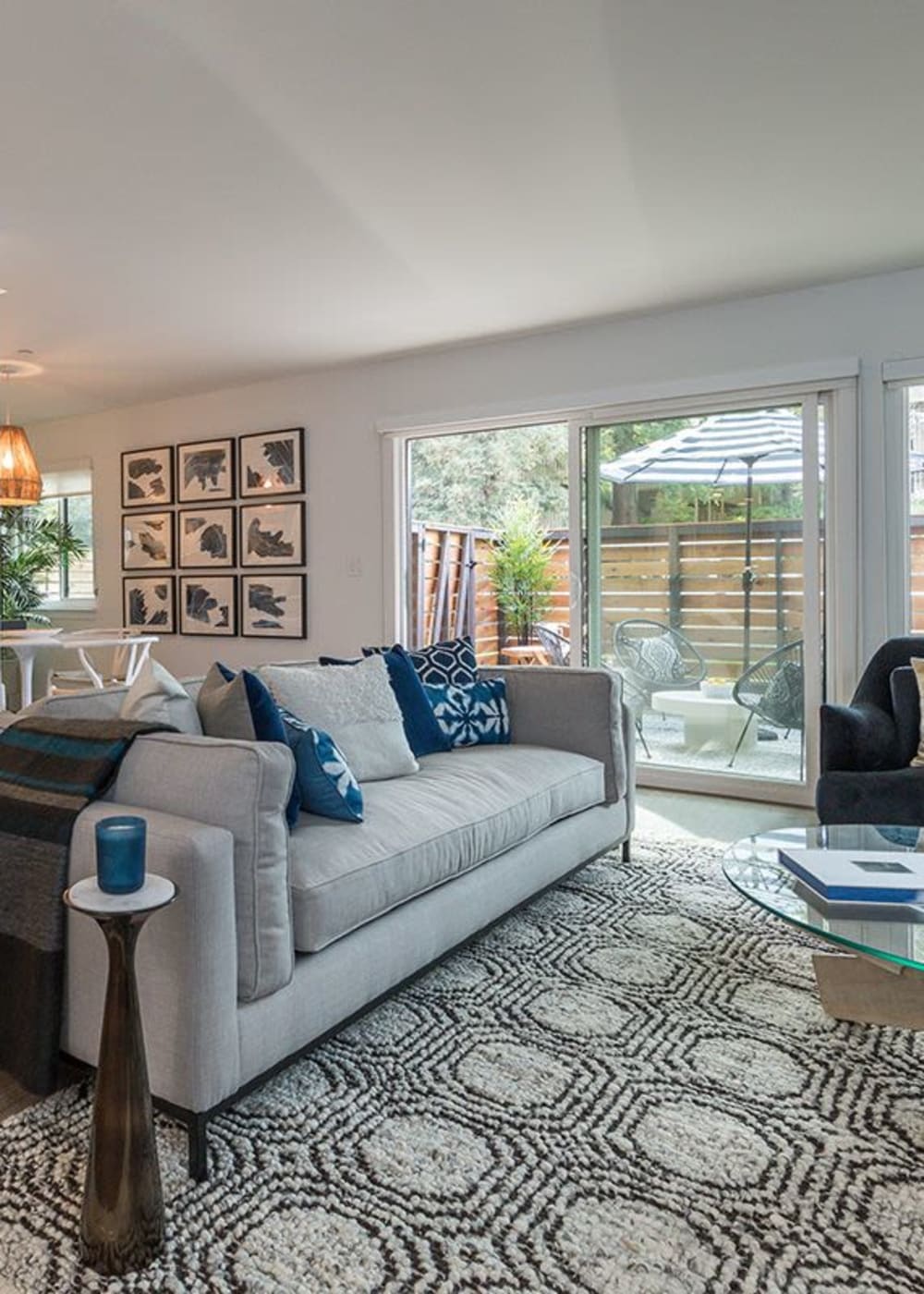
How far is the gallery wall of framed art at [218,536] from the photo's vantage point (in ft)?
18.1

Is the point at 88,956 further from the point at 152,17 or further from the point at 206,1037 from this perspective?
the point at 152,17

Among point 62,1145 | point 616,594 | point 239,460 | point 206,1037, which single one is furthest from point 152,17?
point 239,460

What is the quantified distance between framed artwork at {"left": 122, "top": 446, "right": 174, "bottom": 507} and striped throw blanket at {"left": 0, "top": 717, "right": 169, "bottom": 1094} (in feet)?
15.2

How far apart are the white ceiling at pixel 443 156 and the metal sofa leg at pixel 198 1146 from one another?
234 cm

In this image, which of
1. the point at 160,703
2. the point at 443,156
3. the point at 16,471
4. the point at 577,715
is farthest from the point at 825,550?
the point at 16,471

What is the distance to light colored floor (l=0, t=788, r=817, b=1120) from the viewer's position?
3615mm

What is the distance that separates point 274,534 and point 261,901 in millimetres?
4273

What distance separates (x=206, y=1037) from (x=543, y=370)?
12.8ft

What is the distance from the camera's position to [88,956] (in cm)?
159

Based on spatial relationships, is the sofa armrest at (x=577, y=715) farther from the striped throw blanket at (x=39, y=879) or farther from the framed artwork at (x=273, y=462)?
the framed artwork at (x=273, y=462)

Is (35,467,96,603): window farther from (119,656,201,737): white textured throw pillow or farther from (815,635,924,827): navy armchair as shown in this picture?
(815,635,924,827): navy armchair

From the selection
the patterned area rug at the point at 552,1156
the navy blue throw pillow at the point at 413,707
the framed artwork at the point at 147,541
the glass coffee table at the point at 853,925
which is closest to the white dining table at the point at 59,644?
the framed artwork at the point at 147,541

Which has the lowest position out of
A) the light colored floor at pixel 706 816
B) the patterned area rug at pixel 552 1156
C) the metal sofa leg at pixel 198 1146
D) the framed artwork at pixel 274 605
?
the patterned area rug at pixel 552 1156

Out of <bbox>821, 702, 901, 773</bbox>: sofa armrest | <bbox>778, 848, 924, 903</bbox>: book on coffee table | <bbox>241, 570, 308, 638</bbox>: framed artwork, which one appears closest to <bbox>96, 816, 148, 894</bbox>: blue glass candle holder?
<bbox>778, 848, 924, 903</bbox>: book on coffee table
